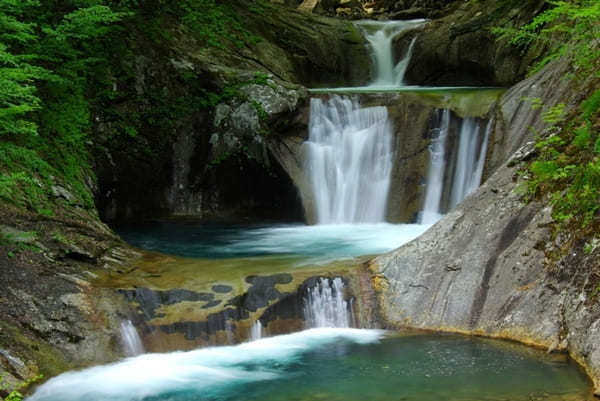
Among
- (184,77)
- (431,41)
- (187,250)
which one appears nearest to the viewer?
(187,250)

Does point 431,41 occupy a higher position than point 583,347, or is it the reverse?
point 431,41

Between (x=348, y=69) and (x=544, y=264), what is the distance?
13.6 metres

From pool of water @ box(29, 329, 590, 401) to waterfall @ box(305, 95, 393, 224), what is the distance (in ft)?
22.2

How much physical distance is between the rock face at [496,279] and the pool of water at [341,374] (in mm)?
264

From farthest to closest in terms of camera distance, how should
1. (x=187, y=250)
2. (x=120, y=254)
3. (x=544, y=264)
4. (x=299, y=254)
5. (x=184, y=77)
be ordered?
(x=184, y=77) → (x=187, y=250) → (x=299, y=254) → (x=120, y=254) → (x=544, y=264)

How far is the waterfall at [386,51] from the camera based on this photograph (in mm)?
18312

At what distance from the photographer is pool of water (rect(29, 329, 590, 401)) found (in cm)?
509

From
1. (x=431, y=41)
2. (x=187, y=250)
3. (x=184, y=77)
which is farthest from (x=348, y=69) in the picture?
(x=187, y=250)

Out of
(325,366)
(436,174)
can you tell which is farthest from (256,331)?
(436,174)

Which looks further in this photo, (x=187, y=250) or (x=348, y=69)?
(x=348, y=69)

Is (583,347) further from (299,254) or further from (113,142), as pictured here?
(113,142)

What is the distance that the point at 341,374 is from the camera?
18.9 feet

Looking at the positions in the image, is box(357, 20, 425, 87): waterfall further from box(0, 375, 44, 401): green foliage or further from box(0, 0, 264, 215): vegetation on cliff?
box(0, 375, 44, 401): green foliage

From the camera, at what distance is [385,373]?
563 centimetres
